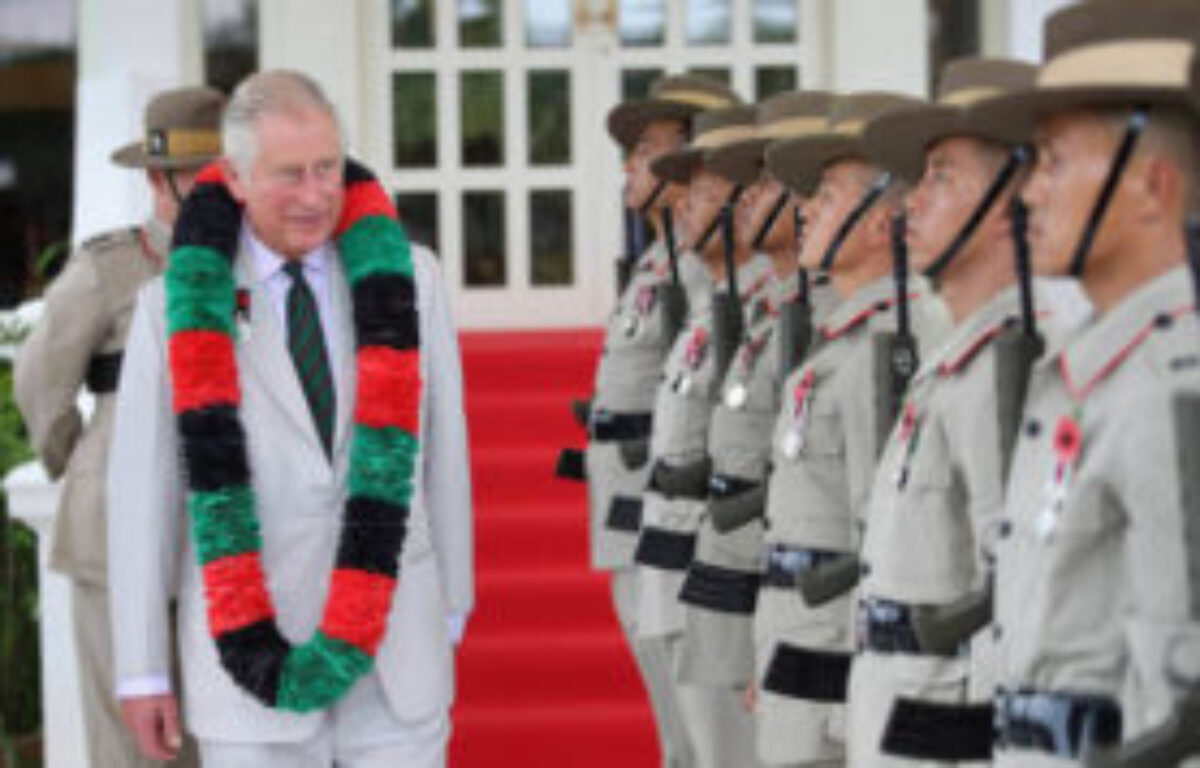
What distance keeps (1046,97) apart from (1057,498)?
1.57 ft

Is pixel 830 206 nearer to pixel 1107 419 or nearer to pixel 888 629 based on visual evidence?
pixel 888 629

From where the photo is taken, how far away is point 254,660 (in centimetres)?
331

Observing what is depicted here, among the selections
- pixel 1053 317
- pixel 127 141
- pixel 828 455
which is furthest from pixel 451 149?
pixel 1053 317

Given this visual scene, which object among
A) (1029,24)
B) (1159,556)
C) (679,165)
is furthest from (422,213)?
(1159,556)

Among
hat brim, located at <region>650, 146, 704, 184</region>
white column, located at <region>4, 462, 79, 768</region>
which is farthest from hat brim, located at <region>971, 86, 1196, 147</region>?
white column, located at <region>4, 462, 79, 768</region>

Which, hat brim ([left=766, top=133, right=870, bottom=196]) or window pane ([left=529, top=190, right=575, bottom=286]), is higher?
hat brim ([left=766, top=133, right=870, bottom=196])

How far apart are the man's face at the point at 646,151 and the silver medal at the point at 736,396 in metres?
1.46

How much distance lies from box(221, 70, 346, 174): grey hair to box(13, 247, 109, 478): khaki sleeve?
115cm

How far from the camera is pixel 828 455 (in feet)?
12.3

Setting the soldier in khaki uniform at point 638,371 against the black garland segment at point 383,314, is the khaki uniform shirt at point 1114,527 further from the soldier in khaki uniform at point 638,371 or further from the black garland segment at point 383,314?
the soldier in khaki uniform at point 638,371

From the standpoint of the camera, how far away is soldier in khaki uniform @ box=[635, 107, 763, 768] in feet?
15.9

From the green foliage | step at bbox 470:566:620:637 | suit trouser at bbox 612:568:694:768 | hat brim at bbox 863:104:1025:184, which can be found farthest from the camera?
step at bbox 470:566:620:637

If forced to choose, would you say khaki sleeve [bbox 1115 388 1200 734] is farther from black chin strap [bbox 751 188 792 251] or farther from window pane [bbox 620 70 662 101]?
window pane [bbox 620 70 662 101]

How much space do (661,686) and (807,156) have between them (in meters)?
2.03
